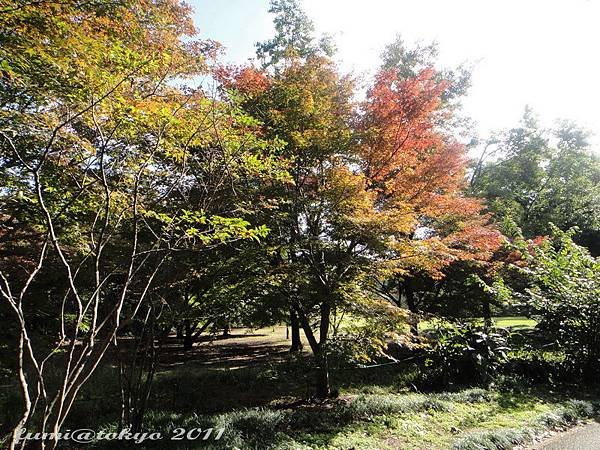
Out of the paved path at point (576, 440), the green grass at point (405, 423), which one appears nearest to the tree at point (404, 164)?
the green grass at point (405, 423)

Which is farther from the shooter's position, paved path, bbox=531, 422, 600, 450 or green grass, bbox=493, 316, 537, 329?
green grass, bbox=493, 316, 537, 329

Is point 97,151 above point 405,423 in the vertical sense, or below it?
above

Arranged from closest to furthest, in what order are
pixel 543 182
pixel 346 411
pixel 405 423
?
pixel 405 423 < pixel 346 411 < pixel 543 182

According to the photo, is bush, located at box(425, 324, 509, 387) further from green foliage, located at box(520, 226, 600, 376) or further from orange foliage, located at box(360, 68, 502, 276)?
orange foliage, located at box(360, 68, 502, 276)

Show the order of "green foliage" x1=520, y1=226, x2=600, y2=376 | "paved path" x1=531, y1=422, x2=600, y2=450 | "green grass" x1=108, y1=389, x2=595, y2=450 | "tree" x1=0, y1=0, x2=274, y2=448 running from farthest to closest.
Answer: "green foliage" x1=520, y1=226, x2=600, y2=376 < "green grass" x1=108, y1=389, x2=595, y2=450 < "paved path" x1=531, y1=422, x2=600, y2=450 < "tree" x1=0, y1=0, x2=274, y2=448

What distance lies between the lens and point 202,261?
21.0 feet

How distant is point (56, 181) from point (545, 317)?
9677mm

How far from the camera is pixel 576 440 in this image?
15.6ft

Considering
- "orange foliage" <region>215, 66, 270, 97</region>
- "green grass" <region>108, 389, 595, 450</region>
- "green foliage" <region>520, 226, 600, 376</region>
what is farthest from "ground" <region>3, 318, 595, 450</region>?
"orange foliage" <region>215, 66, 270, 97</region>

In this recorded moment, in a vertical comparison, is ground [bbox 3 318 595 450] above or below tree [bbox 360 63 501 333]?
below

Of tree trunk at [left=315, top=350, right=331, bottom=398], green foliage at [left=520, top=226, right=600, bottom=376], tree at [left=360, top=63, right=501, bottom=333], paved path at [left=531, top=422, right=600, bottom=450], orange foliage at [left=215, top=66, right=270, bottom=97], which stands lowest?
paved path at [left=531, top=422, right=600, bottom=450]

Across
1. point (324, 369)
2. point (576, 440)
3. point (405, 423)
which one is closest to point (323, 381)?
point (324, 369)

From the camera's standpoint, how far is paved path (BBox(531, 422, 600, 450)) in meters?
A: 4.52

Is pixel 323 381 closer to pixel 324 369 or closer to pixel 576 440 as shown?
pixel 324 369
